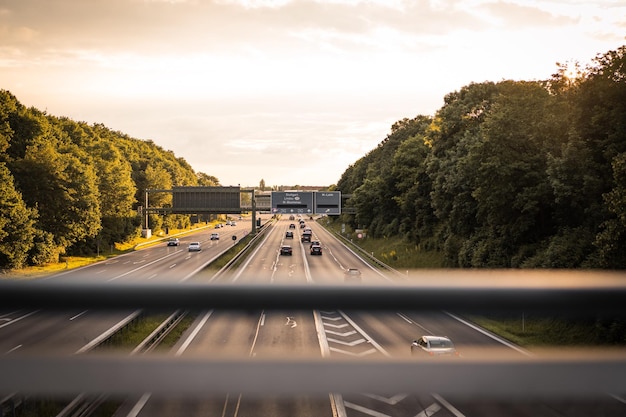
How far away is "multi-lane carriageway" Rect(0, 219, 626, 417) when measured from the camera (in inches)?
57.0

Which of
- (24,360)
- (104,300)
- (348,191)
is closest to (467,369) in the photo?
(104,300)

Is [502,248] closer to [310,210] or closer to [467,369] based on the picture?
[467,369]

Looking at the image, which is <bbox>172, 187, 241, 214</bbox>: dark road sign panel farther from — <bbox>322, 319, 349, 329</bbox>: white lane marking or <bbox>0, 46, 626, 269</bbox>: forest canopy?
<bbox>322, 319, 349, 329</bbox>: white lane marking

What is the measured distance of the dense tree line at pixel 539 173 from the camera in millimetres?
24141

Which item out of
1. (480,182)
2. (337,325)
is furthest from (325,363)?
(480,182)

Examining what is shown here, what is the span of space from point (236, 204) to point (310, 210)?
11600mm

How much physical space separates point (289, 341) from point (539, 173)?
17438mm

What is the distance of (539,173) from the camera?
30953 mm

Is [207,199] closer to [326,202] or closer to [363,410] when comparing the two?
[326,202]

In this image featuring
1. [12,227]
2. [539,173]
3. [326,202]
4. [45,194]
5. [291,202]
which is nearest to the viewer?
[539,173]

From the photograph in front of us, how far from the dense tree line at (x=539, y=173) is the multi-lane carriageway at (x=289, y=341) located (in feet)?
21.6

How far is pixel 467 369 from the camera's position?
1.38m

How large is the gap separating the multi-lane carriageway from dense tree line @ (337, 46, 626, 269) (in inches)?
259

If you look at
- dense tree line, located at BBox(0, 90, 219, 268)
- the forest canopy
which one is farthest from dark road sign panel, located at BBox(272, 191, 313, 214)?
dense tree line, located at BBox(0, 90, 219, 268)
